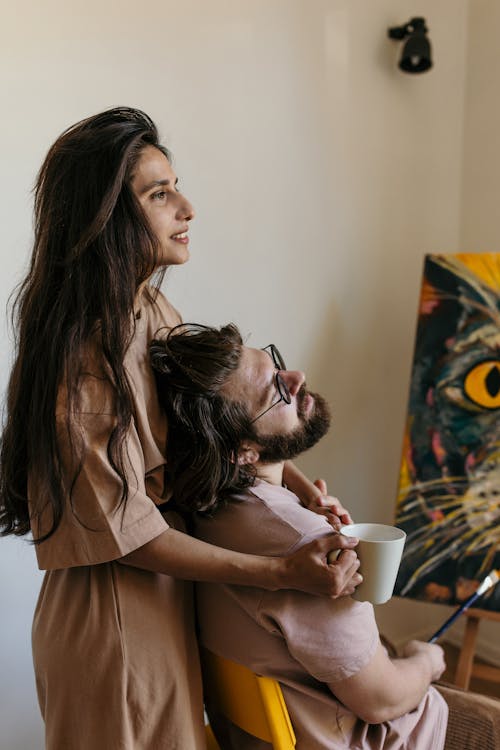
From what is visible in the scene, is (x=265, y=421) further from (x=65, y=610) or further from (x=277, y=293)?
(x=277, y=293)

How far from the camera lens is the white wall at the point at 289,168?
1708 mm

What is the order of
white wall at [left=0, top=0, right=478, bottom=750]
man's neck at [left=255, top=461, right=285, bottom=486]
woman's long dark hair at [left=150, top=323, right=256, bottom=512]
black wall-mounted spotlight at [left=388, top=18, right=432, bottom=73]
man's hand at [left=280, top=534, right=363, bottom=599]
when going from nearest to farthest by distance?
man's hand at [left=280, top=534, right=363, bottom=599], woman's long dark hair at [left=150, top=323, right=256, bottom=512], man's neck at [left=255, top=461, right=285, bottom=486], white wall at [left=0, top=0, right=478, bottom=750], black wall-mounted spotlight at [left=388, top=18, right=432, bottom=73]

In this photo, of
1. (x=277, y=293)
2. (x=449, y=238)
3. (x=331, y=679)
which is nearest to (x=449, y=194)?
(x=449, y=238)

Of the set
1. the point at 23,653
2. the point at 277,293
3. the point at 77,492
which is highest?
the point at 277,293

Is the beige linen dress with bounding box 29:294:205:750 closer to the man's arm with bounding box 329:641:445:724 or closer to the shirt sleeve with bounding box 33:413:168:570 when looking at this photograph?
the shirt sleeve with bounding box 33:413:168:570

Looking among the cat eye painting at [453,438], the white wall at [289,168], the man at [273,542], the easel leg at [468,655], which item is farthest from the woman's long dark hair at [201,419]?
the easel leg at [468,655]

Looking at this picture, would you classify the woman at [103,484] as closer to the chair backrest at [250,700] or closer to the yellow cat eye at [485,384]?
the chair backrest at [250,700]

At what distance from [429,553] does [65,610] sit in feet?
3.80

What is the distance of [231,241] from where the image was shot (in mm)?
2072

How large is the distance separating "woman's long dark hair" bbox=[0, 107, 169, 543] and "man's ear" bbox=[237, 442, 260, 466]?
0.81 ft

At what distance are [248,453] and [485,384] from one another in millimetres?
1040

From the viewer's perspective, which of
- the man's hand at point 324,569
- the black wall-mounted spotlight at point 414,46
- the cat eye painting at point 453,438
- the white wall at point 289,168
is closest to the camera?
the man's hand at point 324,569

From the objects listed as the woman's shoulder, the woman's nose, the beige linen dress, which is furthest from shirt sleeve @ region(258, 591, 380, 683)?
the woman's nose

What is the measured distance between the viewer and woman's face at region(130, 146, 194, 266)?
1198mm
